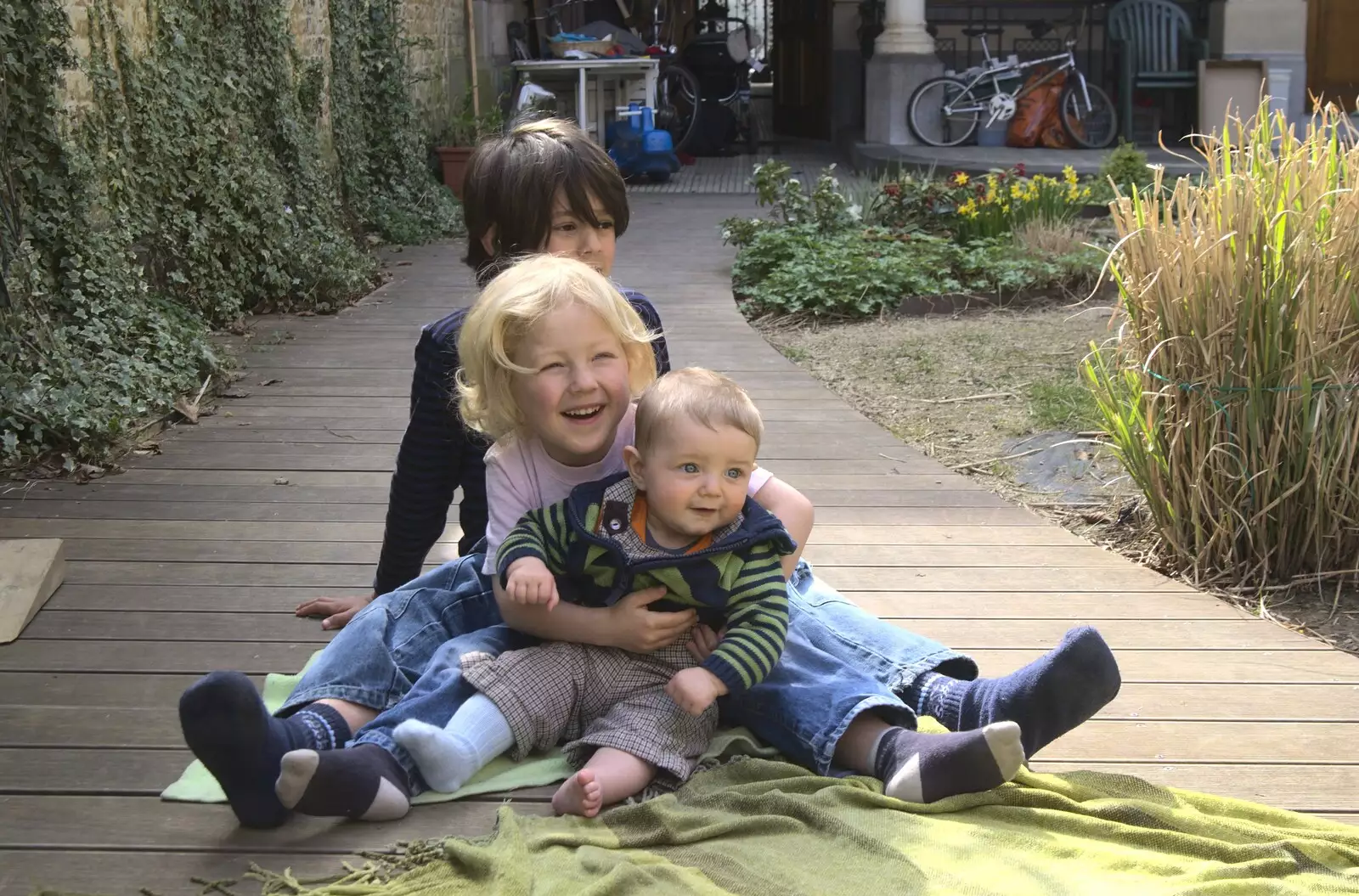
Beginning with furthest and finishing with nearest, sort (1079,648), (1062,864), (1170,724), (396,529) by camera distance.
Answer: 1. (396,529)
2. (1170,724)
3. (1079,648)
4. (1062,864)

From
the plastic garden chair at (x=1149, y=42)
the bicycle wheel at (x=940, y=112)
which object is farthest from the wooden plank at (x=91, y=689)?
the plastic garden chair at (x=1149, y=42)

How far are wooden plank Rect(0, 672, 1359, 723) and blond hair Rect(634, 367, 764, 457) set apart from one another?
846 mm

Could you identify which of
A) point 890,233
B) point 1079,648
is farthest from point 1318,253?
point 890,233

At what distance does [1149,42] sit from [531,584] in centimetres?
1071

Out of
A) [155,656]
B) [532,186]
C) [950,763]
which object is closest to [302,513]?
[155,656]

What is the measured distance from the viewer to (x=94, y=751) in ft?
7.69

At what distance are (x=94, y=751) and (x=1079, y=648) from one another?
5.05ft

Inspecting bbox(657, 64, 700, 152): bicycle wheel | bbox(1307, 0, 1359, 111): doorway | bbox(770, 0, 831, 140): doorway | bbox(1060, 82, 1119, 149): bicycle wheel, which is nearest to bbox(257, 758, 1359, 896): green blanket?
bbox(1060, 82, 1119, 149): bicycle wheel

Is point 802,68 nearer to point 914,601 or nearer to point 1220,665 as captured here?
point 914,601

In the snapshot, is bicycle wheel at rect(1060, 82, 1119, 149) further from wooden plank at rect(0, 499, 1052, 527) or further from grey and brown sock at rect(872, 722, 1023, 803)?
grey and brown sock at rect(872, 722, 1023, 803)

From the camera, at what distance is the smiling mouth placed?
7.57 ft

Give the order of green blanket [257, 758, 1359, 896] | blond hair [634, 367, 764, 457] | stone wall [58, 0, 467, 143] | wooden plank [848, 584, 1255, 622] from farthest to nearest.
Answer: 1. stone wall [58, 0, 467, 143]
2. wooden plank [848, 584, 1255, 622]
3. blond hair [634, 367, 764, 457]
4. green blanket [257, 758, 1359, 896]

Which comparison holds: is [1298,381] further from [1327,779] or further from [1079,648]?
[1079,648]

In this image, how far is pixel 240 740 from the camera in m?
1.94
